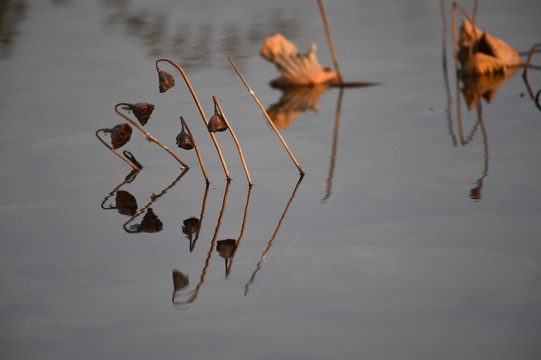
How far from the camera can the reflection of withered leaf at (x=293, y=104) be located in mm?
3503

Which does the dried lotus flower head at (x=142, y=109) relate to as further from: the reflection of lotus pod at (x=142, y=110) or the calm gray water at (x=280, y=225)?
the calm gray water at (x=280, y=225)

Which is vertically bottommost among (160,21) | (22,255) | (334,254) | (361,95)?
(160,21)

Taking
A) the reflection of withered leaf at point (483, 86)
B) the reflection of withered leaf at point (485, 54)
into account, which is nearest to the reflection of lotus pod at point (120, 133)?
the reflection of withered leaf at point (483, 86)

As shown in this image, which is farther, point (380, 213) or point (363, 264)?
point (380, 213)

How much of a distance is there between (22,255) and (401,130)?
5.65ft

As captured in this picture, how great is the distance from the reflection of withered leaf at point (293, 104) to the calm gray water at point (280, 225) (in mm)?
67

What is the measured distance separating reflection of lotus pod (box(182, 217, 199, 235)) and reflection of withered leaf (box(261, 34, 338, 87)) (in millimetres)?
1875

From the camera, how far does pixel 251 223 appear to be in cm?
226

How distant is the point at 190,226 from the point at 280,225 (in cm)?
29

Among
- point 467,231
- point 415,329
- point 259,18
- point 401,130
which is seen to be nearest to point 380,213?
point 467,231

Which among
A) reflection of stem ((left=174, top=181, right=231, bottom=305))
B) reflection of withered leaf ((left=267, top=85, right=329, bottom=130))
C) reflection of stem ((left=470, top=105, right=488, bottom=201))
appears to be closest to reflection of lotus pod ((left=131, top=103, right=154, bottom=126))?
reflection of stem ((left=174, top=181, right=231, bottom=305))

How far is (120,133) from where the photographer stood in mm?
2646

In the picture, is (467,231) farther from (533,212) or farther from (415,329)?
(415,329)

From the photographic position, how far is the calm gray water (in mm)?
1638
